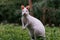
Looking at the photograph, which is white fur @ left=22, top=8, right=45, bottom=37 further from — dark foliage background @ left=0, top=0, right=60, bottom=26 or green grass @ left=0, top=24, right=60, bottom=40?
dark foliage background @ left=0, top=0, right=60, bottom=26

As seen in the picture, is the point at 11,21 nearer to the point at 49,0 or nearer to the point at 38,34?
the point at 49,0

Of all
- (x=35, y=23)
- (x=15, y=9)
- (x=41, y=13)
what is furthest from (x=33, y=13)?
(x=35, y=23)

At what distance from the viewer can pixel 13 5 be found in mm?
16359

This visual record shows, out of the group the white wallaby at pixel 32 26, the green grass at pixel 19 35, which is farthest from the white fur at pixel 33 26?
the green grass at pixel 19 35

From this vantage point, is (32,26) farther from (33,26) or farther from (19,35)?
(19,35)

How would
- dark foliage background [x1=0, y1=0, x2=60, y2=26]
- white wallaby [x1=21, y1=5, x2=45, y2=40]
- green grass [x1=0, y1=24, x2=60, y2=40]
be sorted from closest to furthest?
white wallaby [x1=21, y1=5, x2=45, y2=40]
green grass [x1=0, y1=24, x2=60, y2=40]
dark foliage background [x1=0, y1=0, x2=60, y2=26]

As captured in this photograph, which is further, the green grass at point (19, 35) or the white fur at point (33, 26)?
the green grass at point (19, 35)

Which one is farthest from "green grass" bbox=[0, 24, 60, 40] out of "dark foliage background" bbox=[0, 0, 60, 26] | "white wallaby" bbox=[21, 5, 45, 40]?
"dark foliage background" bbox=[0, 0, 60, 26]

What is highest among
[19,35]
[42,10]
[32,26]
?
[32,26]

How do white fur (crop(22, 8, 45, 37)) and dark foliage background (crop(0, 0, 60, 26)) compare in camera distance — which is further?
dark foliage background (crop(0, 0, 60, 26))

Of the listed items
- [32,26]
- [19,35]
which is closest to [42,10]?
[19,35]

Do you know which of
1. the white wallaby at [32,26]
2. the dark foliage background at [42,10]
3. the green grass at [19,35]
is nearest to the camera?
the white wallaby at [32,26]

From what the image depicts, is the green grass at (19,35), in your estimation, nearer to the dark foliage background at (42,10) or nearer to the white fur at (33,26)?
the white fur at (33,26)

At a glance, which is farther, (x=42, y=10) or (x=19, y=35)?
(x=42, y=10)
